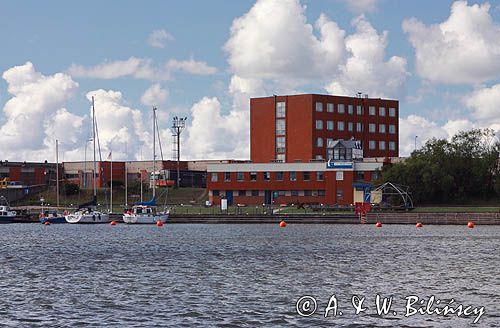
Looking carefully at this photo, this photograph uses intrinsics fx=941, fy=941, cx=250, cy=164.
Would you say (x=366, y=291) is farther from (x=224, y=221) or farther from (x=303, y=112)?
(x=303, y=112)

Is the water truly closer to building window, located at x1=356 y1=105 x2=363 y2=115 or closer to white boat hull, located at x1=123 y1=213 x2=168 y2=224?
white boat hull, located at x1=123 y1=213 x2=168 y2=224

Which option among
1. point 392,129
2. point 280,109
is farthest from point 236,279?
point 392,129

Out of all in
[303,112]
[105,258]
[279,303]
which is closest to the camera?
[279,303]

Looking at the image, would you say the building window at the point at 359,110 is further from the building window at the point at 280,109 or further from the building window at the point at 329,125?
the building window at the point at 280,109

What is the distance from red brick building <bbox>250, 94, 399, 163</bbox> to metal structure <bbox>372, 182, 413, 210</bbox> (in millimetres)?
25395

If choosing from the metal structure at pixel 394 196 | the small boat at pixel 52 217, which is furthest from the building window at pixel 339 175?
the small boat at pixel 52 217

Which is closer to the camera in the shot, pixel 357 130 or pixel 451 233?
pixel 451 233

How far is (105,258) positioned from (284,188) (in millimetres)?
89146

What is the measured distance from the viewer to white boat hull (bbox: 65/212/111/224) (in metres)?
142

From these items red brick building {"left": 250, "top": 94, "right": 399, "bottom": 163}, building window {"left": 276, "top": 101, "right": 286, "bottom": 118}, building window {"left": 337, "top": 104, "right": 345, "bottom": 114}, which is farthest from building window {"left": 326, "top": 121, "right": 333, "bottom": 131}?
building window {"left": 276, "top": 101, "right": 286, "bottom": 118}

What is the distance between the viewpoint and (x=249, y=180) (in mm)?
162375

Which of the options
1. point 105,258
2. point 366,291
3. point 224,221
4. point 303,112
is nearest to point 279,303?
point 366,291

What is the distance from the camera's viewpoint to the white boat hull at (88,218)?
14150cm
